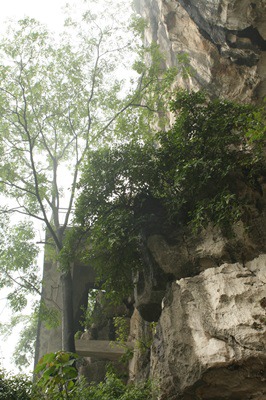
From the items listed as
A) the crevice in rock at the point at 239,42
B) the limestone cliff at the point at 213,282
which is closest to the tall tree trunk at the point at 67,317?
the limestone cliff at the point at 213,282

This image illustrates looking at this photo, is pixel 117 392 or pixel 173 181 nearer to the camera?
pixel 117 392

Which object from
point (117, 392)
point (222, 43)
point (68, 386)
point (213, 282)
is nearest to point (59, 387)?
point (68, 386)

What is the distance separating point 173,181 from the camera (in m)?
9.94

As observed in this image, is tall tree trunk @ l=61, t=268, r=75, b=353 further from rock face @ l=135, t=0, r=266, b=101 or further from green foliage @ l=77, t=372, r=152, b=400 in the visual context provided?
rock face @ l=135, t=0, r=266, b=101

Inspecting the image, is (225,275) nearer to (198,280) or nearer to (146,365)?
(198,280)

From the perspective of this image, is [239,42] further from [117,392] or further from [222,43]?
[117,392]

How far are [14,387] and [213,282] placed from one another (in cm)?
381

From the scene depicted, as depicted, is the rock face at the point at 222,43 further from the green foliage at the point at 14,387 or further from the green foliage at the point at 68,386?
the green foliage at the point at 14,387

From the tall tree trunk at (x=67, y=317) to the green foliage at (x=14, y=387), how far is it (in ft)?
9.62

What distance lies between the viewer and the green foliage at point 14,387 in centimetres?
701

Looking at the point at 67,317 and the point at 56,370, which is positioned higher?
the point at 67,317

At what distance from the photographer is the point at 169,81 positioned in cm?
1364

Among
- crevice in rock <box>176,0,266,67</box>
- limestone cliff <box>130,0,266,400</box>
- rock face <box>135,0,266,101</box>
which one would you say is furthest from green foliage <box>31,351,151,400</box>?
crevice in rock <box>176,0,266,67</box>

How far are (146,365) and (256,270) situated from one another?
3.75 m
